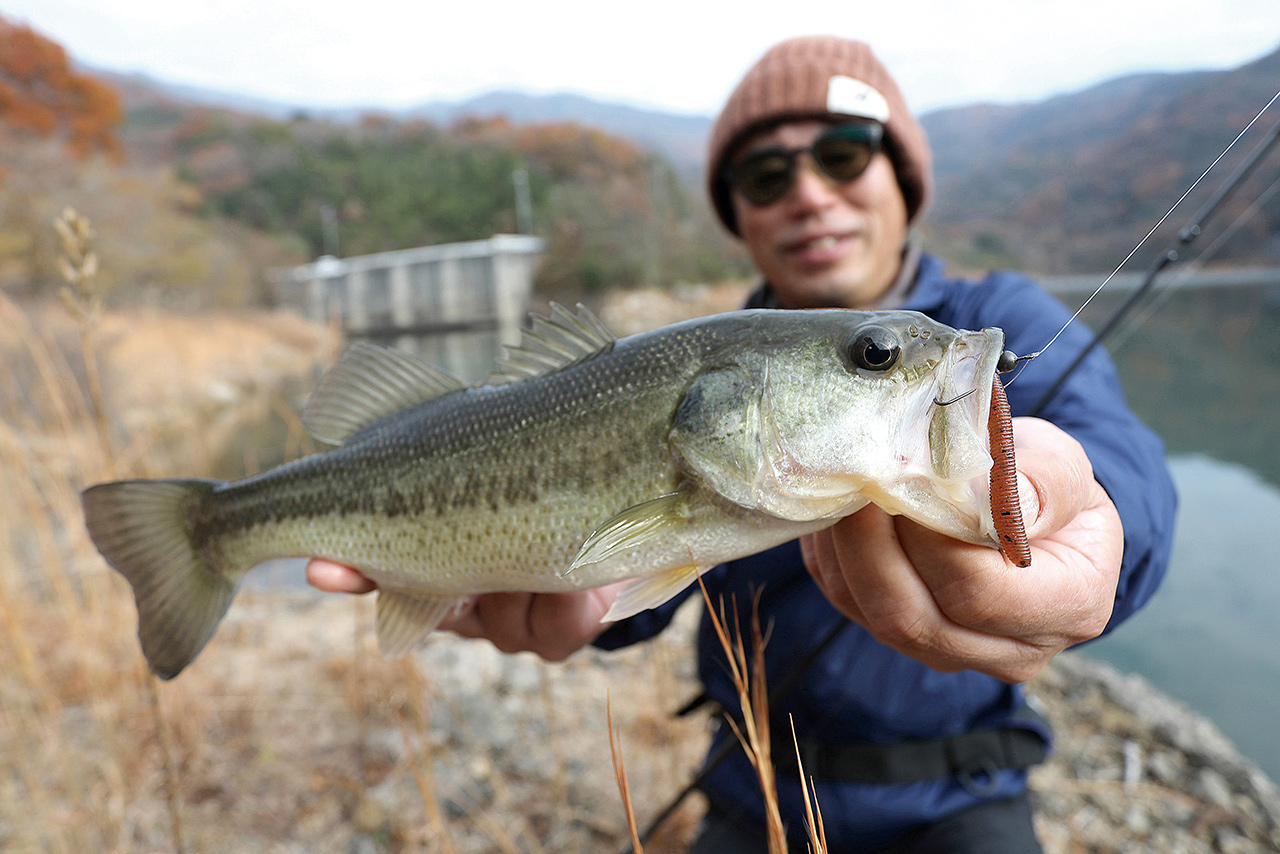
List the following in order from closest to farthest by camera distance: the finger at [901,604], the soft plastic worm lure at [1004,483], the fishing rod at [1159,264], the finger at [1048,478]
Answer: the soft plastic worm lure at [1004,483] < the finger at [1048,478] < the finger at [901,604] < the fishing rod at [1159,264]

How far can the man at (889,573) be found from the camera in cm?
121

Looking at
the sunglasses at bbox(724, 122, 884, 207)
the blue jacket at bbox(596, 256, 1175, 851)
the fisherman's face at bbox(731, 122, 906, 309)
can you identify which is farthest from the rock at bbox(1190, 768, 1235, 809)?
the sunglasses at bbox(724, 122, 884, 207)

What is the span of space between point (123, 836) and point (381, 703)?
1.42 meters

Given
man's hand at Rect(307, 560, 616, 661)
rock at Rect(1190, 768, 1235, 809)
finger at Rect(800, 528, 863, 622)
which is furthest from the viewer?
rock at Rect(1190, 768, 1235, 809)

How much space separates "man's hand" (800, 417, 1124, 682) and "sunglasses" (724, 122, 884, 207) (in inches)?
79.6

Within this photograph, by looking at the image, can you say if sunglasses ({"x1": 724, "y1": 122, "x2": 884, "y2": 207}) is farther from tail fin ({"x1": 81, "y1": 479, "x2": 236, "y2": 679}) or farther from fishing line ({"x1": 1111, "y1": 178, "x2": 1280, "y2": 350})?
tail fin ({"x1": 81, "y1": 479, "x2": 236, "y2": 679})

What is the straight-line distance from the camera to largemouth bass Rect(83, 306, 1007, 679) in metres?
1.13

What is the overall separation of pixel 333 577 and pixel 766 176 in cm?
244

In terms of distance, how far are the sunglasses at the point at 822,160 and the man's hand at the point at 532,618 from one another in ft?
6.47

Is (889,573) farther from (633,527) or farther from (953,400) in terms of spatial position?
(633,527)

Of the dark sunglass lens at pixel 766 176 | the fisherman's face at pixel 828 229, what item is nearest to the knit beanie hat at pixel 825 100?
the fisherman's face at pixel 828 229

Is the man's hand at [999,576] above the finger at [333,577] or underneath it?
above

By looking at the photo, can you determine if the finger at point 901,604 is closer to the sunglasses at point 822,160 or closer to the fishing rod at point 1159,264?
the fishing rod at point 1159,264

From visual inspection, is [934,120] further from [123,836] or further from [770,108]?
[123,836]
